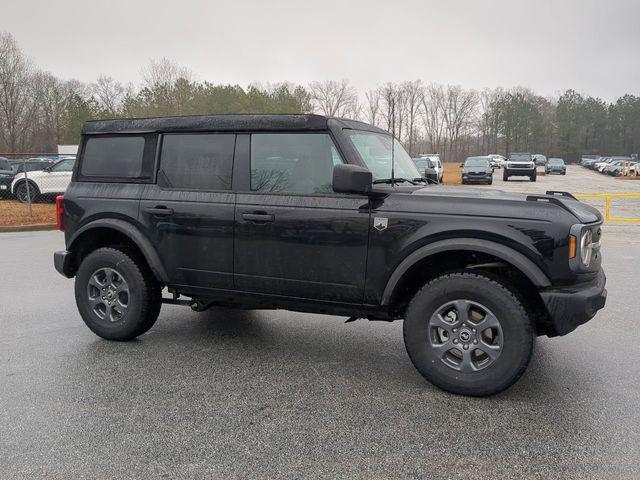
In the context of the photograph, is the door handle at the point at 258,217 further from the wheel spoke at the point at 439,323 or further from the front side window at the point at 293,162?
the wheel spoke at the point at 439,323

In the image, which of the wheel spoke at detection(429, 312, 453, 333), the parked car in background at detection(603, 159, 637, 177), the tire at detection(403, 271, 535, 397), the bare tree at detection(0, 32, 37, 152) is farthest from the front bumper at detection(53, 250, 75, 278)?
the bare tree at detection(0, 32, 37, 152)

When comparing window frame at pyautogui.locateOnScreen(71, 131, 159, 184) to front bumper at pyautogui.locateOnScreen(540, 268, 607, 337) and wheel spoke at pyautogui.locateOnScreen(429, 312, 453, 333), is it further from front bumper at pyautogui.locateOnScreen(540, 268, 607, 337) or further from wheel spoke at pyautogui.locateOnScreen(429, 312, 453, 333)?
front bumper at pyautogui.locateOnScreen(540, 268, 607, 337)

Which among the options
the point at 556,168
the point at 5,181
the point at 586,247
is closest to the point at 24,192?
the point at 5,181

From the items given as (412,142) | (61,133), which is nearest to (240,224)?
(61,133)

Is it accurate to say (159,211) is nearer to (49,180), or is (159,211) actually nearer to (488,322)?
(488,322)

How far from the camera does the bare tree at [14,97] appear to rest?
57812mm

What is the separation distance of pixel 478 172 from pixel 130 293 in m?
27.8

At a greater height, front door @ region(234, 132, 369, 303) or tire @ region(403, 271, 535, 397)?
front door @ region(234, 132, 369, 303)

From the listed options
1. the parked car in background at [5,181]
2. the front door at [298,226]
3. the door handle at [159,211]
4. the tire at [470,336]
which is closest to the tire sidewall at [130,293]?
the door handle at [159,211]

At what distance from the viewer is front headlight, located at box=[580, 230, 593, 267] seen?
327 centimetres

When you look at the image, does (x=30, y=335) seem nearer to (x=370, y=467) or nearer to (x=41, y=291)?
(x=41, y=291)

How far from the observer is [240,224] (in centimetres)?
402

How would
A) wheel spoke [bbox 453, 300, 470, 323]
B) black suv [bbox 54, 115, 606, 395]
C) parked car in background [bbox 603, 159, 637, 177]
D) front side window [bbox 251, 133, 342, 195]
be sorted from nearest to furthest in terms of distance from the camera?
black suv [bbox 54, 115, 606, 395] → wheel spoke [bbox 453, 300, 470, 323] → front side window [bbox 251, 133, 342, 195] → parked car in background [bbox 603, 159, 637, 177]

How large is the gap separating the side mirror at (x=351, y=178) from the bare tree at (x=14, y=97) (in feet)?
219
